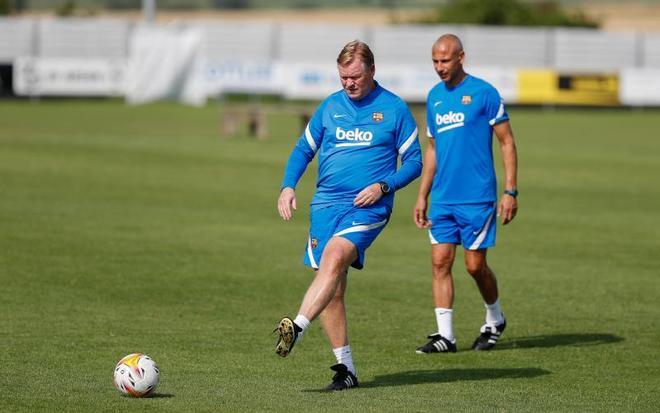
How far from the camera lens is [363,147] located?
338 inches

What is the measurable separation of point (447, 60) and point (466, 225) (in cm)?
132

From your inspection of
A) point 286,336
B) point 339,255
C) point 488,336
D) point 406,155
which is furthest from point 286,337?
point 488,336

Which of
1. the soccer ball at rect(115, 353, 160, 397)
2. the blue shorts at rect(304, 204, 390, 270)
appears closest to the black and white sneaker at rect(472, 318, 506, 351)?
the blue shorts at rect(304, 204, 390, 270)

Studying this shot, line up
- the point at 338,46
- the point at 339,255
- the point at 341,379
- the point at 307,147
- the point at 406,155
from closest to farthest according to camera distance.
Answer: the point at 339,255 → the point at 341,379 → the point at 406,155 → the point at 307,147 → the point at 338,46

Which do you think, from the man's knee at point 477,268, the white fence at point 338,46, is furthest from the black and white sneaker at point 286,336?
the white fence at point 338,46

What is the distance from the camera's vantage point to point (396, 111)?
862 centimetres

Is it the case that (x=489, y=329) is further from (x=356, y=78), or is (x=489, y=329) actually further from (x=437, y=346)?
(x=356, y=78)

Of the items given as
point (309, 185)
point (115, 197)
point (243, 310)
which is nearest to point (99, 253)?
point (243, 310)

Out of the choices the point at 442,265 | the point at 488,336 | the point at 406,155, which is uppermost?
the point at 406,155

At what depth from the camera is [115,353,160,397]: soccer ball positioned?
8016 mm

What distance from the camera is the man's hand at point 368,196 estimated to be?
8.35 metres

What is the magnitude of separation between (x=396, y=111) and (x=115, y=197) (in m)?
12.1

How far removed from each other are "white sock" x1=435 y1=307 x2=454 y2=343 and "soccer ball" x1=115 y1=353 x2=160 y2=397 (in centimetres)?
292

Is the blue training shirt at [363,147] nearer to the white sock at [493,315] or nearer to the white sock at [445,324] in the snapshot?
the white sock at [445,324]
